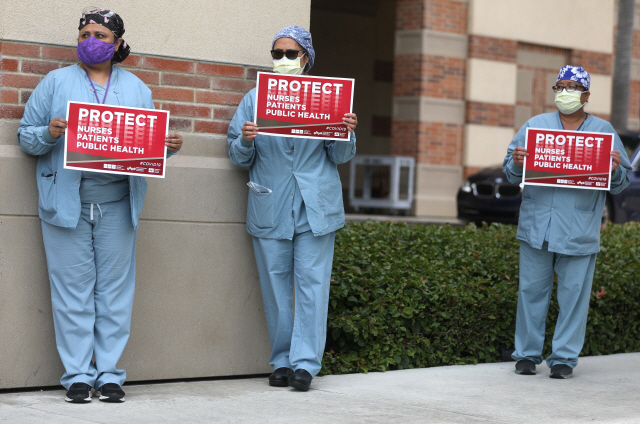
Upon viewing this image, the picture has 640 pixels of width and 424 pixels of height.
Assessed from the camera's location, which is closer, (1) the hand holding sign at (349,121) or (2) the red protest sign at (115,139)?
(2) the red protest sign at (115,139)

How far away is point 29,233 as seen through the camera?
499 cm

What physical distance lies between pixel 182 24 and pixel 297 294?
1.65m

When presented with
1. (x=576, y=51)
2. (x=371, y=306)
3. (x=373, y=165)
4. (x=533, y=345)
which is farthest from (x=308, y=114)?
(x=576, y=51)

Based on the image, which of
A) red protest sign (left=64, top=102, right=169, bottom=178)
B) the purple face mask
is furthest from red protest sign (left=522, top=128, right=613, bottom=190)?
the purple face mask

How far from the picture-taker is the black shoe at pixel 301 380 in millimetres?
5227

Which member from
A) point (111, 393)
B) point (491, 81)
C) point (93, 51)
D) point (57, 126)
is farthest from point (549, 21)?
point (111, 393)

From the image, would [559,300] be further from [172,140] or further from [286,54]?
[172,140]

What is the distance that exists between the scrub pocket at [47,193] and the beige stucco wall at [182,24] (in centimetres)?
75

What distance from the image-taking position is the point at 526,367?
6.07m

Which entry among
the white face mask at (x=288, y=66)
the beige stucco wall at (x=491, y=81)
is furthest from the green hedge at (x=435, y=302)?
the beige stucco wall at (x=491, y=81)

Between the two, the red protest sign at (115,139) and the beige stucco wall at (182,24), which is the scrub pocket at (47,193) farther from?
the beige stucco wall at (182,24)

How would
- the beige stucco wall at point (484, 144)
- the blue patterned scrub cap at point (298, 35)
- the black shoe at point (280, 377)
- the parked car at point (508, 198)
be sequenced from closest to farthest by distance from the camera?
1. the blue patterned scrub cap at point (298, 35)
2. the black shoe at point (280, 377)
3. the parked car at point (508, 198)
4. the beige stucco wall at point (484, 144)

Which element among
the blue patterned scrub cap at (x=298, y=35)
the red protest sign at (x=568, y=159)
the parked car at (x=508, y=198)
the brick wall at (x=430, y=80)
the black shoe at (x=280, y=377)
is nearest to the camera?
the blue patterned scrub cap at (x=298, y=35)

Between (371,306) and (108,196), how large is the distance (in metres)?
2.05
